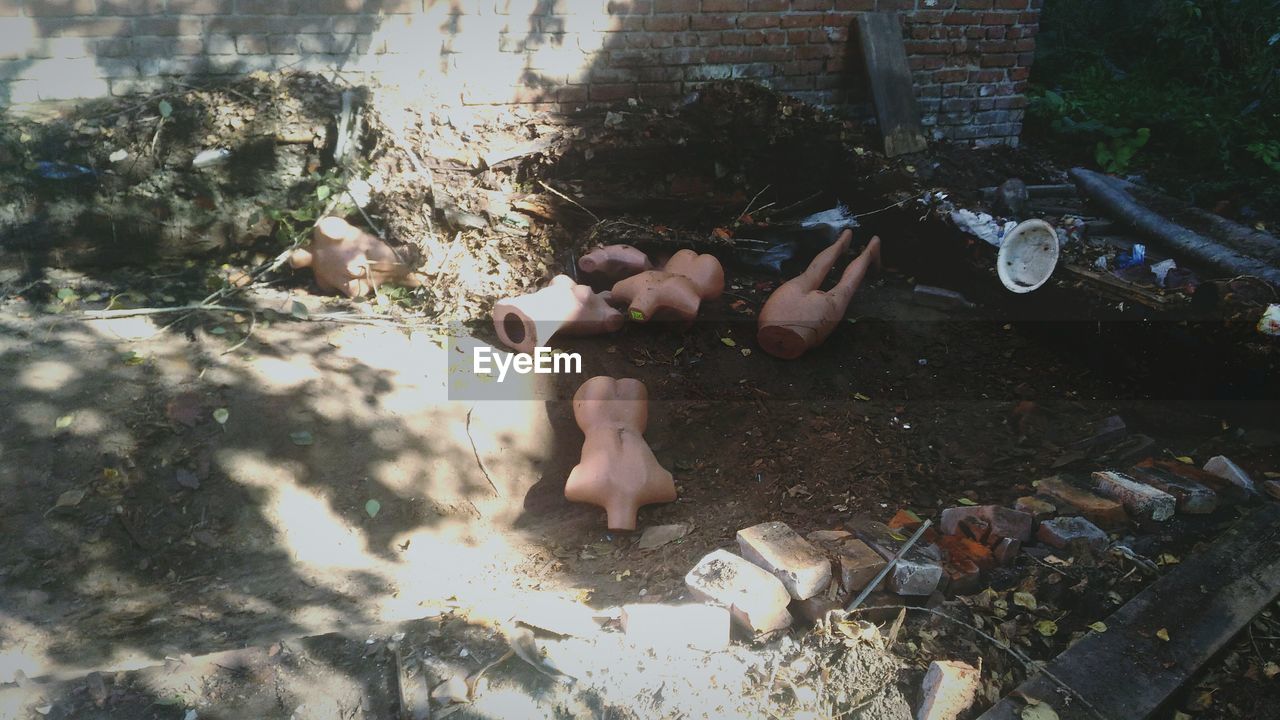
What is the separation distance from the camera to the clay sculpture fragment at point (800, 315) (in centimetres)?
373

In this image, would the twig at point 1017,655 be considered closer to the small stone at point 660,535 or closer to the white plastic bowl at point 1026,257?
the small stone at point 660,535

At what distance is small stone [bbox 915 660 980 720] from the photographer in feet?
6.30

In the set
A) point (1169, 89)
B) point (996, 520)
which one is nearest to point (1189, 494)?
point (996, 520)

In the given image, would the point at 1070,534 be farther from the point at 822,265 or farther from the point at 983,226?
the point at 983,226

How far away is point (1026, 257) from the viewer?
4.04 m

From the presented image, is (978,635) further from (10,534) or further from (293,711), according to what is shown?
(10,534)

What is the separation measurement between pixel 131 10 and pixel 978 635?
4.78m

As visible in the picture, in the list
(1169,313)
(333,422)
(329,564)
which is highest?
(1169,313)

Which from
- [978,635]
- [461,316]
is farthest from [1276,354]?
[461,316]

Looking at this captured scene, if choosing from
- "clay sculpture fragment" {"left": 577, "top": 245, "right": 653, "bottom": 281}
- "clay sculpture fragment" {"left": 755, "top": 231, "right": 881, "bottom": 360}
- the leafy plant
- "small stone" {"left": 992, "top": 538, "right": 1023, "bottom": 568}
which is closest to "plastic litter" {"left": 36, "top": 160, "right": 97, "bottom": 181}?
"clay sculpture fragment" {"left": 577, "top": 245, "right": 653, "bottom": 281}

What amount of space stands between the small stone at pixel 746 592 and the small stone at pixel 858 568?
0.59ft

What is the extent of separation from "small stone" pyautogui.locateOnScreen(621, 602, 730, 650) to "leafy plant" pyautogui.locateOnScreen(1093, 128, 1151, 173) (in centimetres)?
491

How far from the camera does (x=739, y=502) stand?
309 centimetres

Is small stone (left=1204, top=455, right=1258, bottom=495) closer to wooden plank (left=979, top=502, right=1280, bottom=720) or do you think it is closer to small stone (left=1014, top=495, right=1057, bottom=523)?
wooden plank (left=979, top=502, right=1280, bottom=720)
